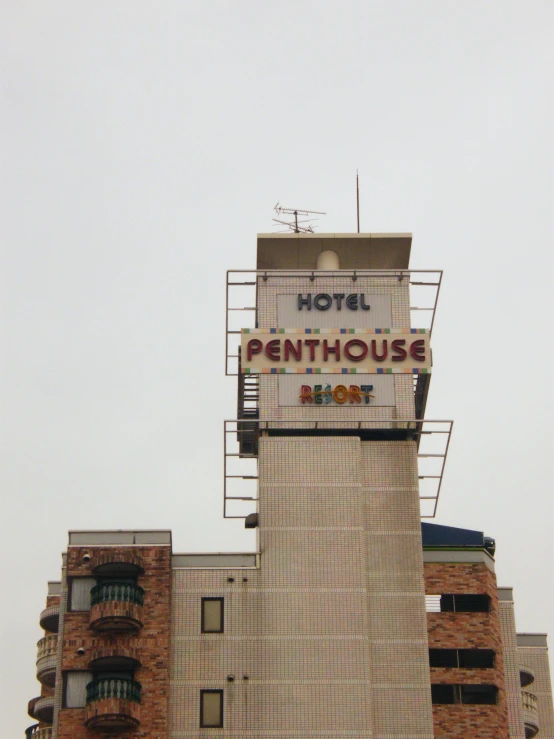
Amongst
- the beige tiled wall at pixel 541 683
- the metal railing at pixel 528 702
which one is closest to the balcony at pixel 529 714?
the metal railing at pixel 528 702

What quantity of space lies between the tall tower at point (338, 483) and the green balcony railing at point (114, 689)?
651cm

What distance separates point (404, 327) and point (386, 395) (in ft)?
15.2

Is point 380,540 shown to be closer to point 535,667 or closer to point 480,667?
point 480,667

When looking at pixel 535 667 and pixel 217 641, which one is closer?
pixel 217 641

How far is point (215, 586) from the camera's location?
7562cm

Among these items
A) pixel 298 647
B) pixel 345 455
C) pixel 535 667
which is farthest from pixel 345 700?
pixel 535 667

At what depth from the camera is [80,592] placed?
75.1 m

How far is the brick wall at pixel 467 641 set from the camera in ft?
246

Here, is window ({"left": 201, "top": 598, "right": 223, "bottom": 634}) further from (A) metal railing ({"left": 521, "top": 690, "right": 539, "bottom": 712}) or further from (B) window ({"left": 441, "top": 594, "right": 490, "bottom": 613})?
(A) metal railing ({"left": 521, "top": 690, "right": 539, "bottom": 712})

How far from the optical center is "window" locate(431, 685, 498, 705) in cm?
7594

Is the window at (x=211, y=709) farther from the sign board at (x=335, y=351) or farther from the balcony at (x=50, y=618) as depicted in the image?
the sign board at (x=335, y=351)

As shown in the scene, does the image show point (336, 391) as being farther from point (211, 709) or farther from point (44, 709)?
point (44, 709)

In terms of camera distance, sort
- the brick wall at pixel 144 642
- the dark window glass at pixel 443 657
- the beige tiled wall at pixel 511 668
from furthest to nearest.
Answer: the beige tiled wall at pixel 511 668 < the dark window glass at pixel 443 657 < the brick wall at pixel 144 642

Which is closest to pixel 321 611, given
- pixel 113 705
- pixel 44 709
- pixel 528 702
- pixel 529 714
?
Answer: pixel 113 705
